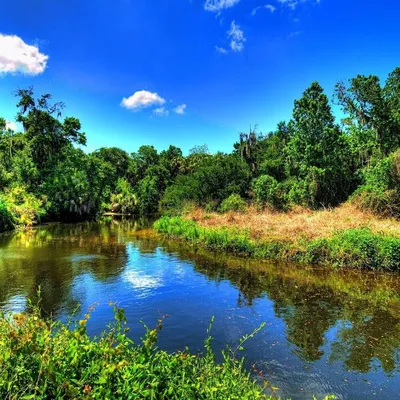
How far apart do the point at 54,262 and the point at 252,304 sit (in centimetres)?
1114

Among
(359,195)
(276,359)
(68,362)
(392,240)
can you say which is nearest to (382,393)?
(276,359)

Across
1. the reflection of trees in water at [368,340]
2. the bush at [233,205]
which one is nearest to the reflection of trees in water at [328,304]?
the reflection of trees in water at [368,340]

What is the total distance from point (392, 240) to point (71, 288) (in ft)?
45.1

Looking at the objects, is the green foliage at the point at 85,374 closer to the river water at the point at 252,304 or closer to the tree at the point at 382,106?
the river water at the point at 252,304

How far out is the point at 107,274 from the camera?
15266 mm

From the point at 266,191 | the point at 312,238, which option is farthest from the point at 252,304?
the point at 266,191

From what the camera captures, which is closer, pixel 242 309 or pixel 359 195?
pixel 242 309

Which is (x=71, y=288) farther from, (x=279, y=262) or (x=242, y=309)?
(x=279, y=262)

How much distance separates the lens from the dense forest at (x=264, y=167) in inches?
1209

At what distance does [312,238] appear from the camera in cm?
1728

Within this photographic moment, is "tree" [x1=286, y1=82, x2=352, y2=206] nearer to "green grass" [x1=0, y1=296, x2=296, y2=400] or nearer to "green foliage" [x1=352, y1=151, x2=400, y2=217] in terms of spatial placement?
"green foliage" [x1=352, y1=151, x2=400, y2=217]

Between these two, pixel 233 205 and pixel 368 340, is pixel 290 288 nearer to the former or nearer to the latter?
pixel 368 340

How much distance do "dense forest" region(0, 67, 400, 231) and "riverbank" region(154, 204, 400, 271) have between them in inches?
208

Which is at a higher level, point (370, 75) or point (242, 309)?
point (370, 75)
